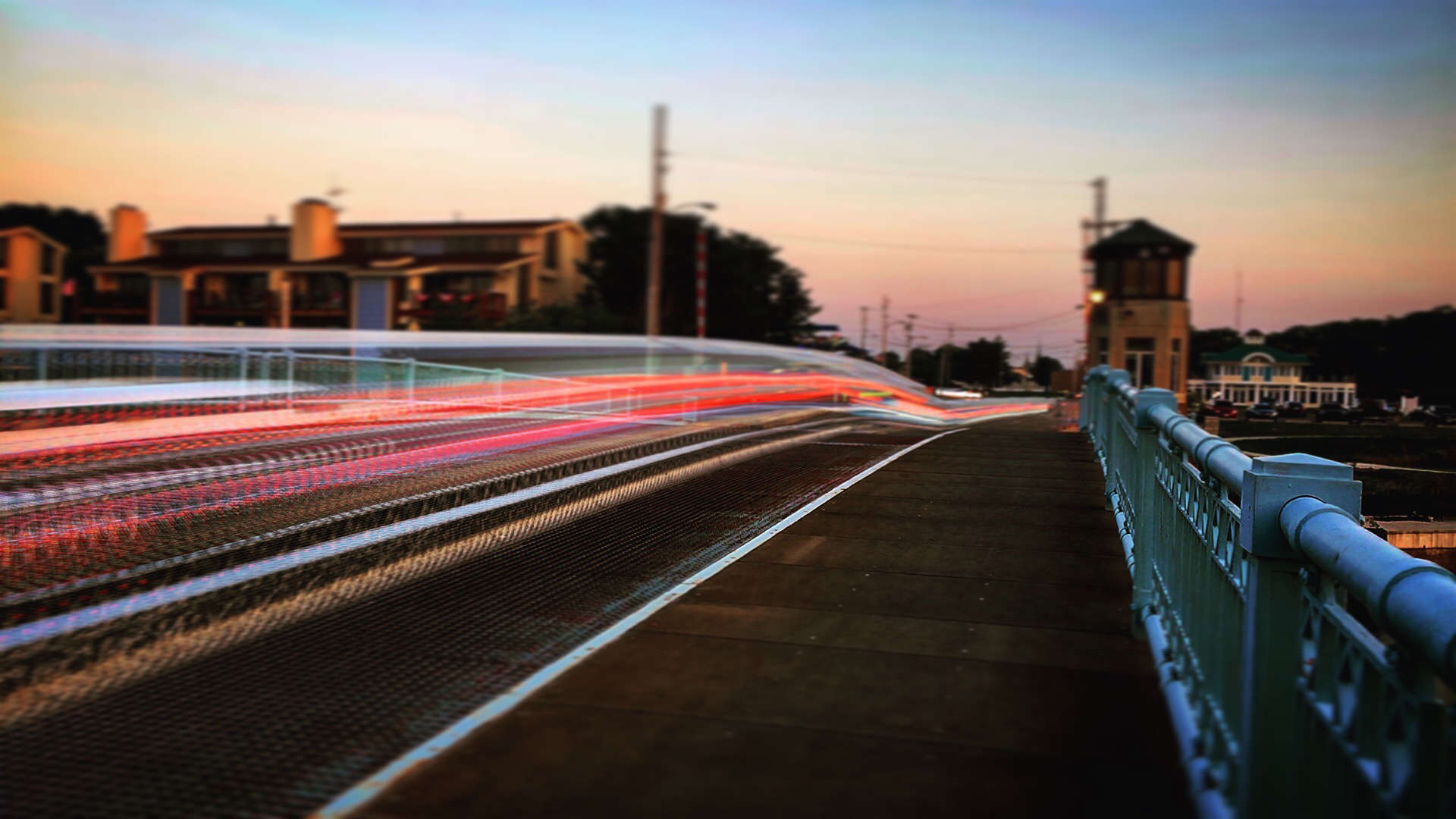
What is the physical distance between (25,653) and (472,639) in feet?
6.78

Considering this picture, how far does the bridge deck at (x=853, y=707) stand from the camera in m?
3.90

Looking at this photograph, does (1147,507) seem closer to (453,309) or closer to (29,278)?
(453,309)

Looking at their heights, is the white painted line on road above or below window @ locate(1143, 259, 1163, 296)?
below

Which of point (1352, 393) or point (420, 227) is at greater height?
point (420, 227)

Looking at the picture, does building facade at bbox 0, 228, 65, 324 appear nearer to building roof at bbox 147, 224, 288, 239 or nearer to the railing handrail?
building roof at bbox 147, 224, 288, 239

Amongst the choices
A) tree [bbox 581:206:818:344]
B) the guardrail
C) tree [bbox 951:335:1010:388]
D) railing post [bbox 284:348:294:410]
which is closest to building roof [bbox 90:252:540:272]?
tree [bbox 581:206:818:344]

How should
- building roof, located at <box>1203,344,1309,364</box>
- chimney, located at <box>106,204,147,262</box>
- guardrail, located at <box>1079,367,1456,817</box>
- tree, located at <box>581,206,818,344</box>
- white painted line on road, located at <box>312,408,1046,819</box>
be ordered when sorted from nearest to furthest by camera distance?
1. guardrail, located at <box>1079,367,1456,817</box>
2. white painted line on road, located at <box>312,408,1046,819</box>
3. building roof, located at <box>1203,344,1309,364</box>
4. chimney, located at <box>106,204,147,262</box>
5. tree, located at <box>581,206,818,344</box>

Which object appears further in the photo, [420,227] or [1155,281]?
[420,227]

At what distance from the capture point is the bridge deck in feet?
12.8

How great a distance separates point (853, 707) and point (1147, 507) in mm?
2337

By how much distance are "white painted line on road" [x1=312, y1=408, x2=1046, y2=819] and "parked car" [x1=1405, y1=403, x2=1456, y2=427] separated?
540cm

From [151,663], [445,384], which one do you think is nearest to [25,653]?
[151,663]

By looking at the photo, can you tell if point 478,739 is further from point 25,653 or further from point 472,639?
point 25,653

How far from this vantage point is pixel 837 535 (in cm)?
870
